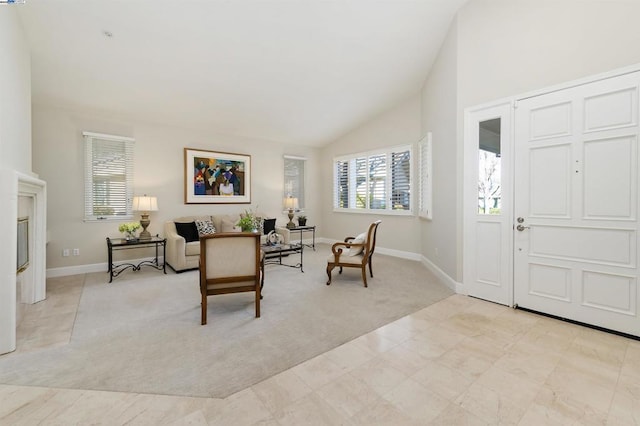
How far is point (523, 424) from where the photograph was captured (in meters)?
1.58

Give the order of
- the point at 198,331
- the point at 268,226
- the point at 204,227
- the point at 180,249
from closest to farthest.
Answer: the point at 198,331
the point at 180,249
the point at 204,227
the point at 268,226

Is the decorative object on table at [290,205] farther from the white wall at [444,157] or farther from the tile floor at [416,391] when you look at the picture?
the tile floor at [416,391]

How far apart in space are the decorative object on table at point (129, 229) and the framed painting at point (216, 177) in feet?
3.65

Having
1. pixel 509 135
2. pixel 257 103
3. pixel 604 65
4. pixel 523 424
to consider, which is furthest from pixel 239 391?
pixel 257 103

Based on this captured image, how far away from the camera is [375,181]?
22.0 ft

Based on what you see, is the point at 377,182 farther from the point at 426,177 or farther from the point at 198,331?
the point at 198,331

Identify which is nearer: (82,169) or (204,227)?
(82,169)

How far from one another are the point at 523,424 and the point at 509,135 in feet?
9.40

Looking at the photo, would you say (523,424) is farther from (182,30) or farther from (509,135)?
(182,30)

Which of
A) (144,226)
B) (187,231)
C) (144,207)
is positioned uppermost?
(144,207)

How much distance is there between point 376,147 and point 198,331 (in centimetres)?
537

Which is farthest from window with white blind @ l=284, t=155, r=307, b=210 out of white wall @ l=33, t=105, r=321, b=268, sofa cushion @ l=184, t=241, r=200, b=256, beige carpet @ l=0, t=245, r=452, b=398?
beige carpet @ l=0, t=245, r=452, b=398

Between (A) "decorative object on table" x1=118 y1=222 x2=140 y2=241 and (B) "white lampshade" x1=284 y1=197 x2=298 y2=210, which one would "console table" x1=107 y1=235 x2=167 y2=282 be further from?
(B) "white lampshade" x1=284 y1=197 x2=298 y2=210

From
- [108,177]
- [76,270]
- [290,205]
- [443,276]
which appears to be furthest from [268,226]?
[443,276]
